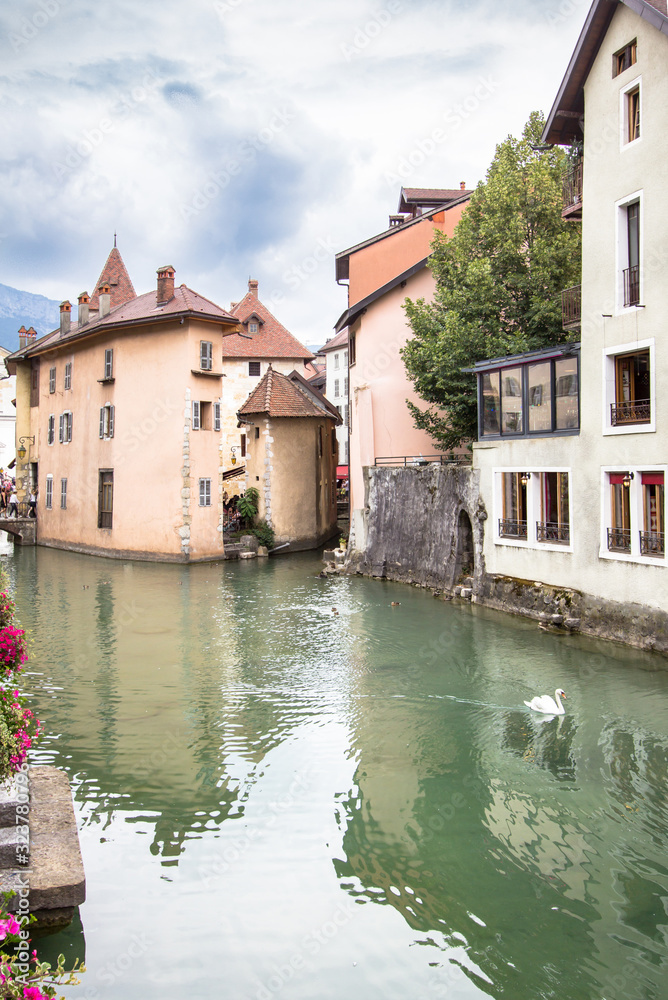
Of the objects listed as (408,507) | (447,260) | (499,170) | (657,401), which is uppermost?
(499,170)

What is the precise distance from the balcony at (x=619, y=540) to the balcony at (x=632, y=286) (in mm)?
4831

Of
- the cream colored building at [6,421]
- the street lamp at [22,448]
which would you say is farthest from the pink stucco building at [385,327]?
the cream colored building at [6,421]

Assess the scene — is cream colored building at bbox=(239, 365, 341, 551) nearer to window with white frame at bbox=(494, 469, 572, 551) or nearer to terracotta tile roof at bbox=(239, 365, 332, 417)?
terracotta tile roof at bbox=(239, 365, 332, 417)

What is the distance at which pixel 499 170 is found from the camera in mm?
23328

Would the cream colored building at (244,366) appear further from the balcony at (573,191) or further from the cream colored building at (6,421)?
the balcony at (573,191)

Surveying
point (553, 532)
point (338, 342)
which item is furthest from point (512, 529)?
point (338, 342)

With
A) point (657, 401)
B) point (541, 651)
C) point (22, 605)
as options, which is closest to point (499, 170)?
point (657, 401)

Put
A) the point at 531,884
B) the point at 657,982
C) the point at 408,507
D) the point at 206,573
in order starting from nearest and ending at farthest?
the point at 657,982
the point at 531,884
the point at 408,507
the point at 206,573

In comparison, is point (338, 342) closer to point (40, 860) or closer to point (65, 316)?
point (65, 316)

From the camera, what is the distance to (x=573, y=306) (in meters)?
19.1

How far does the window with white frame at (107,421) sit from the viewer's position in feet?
113

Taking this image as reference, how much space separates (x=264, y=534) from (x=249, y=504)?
191cm

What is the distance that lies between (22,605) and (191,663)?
888 cm

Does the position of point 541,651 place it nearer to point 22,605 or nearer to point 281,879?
point 281,879
